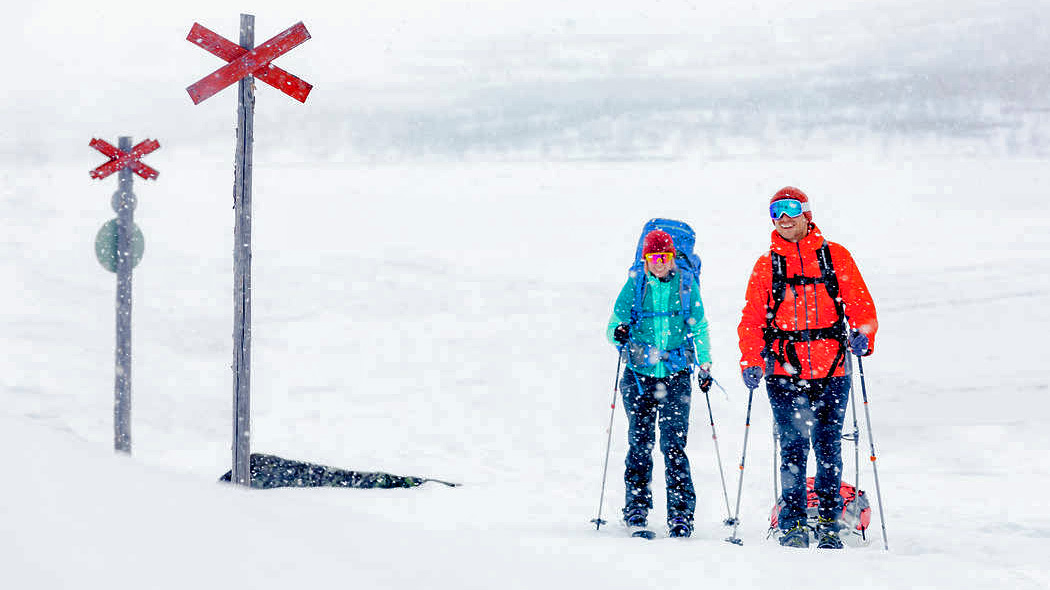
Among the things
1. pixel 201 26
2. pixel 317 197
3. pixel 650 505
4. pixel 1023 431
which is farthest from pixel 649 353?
pixel 317 197

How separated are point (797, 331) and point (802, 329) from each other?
3cm

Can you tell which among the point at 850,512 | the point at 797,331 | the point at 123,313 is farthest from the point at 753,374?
the point at 123,313

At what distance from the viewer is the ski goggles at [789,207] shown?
4.59 m

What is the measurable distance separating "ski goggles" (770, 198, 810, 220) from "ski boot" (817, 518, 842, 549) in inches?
76.4

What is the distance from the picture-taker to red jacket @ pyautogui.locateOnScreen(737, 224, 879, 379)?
180 inches

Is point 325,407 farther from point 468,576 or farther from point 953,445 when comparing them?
point 468,576

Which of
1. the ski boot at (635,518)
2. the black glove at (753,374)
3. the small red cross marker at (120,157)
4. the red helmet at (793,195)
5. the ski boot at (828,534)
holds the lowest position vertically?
the ski boot at (828,534)

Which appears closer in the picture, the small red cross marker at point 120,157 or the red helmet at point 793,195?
the red helmet at point 793,195

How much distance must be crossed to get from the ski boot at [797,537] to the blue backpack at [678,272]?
1.22m

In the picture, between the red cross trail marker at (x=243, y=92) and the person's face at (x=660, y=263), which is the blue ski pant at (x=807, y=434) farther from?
the red cross trail marker at (x=243, y=92)

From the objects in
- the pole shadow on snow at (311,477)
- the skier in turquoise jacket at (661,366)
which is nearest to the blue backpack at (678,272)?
the skier in turquoise jacket at (661,366)

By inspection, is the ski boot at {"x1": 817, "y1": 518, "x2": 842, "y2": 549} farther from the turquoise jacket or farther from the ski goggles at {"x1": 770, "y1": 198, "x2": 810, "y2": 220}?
the ski goggles at {"x1": 770, "y1": 198, "x2": 810, "y2": 220}

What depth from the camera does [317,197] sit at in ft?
210

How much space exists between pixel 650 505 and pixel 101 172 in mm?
8783
